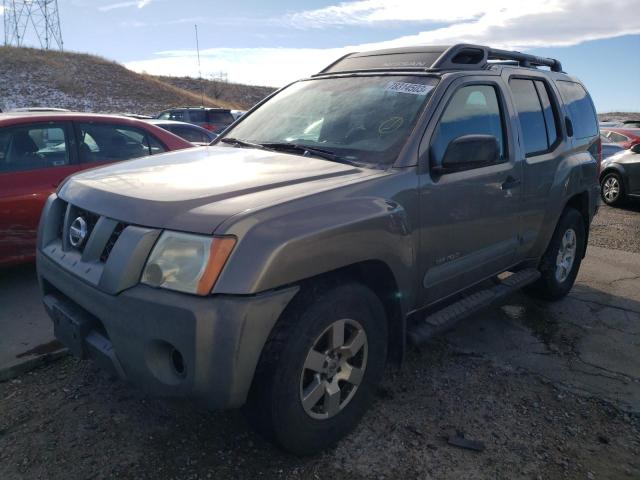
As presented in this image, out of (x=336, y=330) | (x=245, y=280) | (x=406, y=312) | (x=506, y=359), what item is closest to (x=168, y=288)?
(x=245, y=280)

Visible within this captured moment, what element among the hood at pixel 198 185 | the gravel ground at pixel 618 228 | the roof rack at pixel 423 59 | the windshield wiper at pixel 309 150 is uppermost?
the roof rack at pixel 423 59

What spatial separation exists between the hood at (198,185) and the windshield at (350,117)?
21 centimetres

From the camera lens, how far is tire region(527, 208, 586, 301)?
4.46 meters

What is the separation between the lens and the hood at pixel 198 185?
2162 mm

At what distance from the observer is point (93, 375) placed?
3.21 metres

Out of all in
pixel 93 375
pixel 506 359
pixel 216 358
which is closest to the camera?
pixel 216 358

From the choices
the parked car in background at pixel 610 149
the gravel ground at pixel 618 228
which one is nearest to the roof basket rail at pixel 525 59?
the gravel ground at pixel 618 228

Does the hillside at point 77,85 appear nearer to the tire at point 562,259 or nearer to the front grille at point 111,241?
the tire at point 562,259

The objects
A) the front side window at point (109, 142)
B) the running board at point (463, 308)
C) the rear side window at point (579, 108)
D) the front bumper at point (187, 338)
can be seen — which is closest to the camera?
the front bumper at point (187, 338)

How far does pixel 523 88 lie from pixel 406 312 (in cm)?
214

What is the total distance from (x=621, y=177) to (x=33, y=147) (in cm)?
960

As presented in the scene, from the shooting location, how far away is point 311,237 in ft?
7.18

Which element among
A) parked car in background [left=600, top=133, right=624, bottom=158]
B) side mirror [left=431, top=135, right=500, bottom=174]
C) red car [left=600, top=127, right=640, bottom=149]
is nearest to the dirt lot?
side mirror [left=431, top=135, right=500, bottom=174]

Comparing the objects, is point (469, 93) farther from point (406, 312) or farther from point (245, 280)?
point (245, 280)
